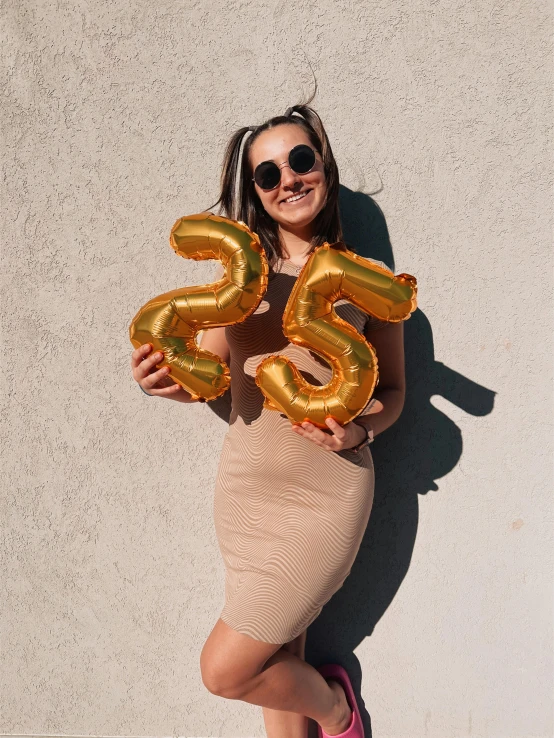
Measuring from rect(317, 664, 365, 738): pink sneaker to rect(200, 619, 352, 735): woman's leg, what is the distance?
0.06 metres

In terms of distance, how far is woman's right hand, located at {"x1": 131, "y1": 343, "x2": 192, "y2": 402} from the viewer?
1.44m

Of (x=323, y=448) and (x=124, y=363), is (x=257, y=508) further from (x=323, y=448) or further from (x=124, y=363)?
(x=124, y=363)

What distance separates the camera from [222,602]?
6.63 ft

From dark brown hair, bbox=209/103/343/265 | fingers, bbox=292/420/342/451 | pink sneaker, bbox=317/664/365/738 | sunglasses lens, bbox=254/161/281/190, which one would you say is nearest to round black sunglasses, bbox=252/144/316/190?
sunglasses lens, bbox=254/161/281/190

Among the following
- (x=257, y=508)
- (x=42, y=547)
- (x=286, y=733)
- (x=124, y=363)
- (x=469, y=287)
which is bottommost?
(x=286, y=733)

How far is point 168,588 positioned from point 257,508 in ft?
1.97

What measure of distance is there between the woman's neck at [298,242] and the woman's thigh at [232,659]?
3.38 feet

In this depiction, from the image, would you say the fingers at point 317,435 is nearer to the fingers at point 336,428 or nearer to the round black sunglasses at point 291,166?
the fingers at point 336,428

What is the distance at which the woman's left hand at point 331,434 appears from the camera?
1.42 metres

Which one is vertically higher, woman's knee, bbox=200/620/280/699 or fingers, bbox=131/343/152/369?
fingers, bbox=131/343/152/369

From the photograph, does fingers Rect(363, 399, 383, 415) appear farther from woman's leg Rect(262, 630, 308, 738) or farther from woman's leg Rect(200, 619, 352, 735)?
woman's leg Rect(262, 630, 308, 738)

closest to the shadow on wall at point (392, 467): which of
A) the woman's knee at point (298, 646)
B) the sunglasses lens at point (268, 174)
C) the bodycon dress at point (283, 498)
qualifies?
the woman's knee at point (298, 646)

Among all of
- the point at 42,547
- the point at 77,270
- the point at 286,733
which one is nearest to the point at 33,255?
the point at 77,270

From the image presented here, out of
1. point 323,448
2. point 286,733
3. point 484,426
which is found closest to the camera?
point 323,448
